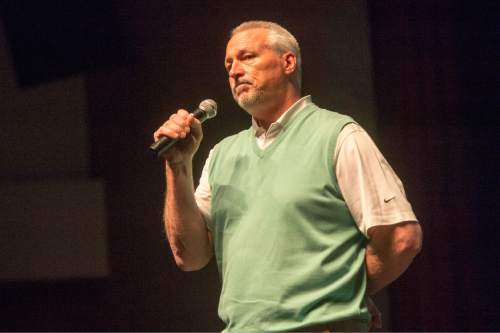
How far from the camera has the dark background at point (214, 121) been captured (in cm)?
233

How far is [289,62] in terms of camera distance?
1.75 metres

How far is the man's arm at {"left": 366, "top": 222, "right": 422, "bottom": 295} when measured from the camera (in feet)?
5.02

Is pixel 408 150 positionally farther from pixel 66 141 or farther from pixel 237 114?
pixel 66 141

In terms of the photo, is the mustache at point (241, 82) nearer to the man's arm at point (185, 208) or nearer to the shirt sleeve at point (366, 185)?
the man's arm at point (185, 208)

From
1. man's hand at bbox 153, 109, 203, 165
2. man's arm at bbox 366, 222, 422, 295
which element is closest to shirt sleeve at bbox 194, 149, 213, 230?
man's hand at bbox 153, 109, 203, 165

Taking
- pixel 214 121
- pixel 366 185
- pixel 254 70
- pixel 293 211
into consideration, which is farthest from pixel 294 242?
pixel 214 121

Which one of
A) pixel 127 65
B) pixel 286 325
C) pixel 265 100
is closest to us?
pixel 286 325

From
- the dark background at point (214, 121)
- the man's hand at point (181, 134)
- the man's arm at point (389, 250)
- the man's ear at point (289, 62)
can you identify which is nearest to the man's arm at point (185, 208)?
the man's hand at point (181, 134)

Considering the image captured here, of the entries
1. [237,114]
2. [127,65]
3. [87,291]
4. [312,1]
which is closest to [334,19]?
[312,1]

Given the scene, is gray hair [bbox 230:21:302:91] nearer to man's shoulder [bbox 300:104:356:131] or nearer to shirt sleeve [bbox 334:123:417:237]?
man's shoulder [bbox 300:104:356:131]

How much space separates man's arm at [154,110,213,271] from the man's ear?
219 mm

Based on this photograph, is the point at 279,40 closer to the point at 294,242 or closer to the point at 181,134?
the point at 181,134

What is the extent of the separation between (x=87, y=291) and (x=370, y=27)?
1.11m

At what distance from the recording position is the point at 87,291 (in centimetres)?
247
